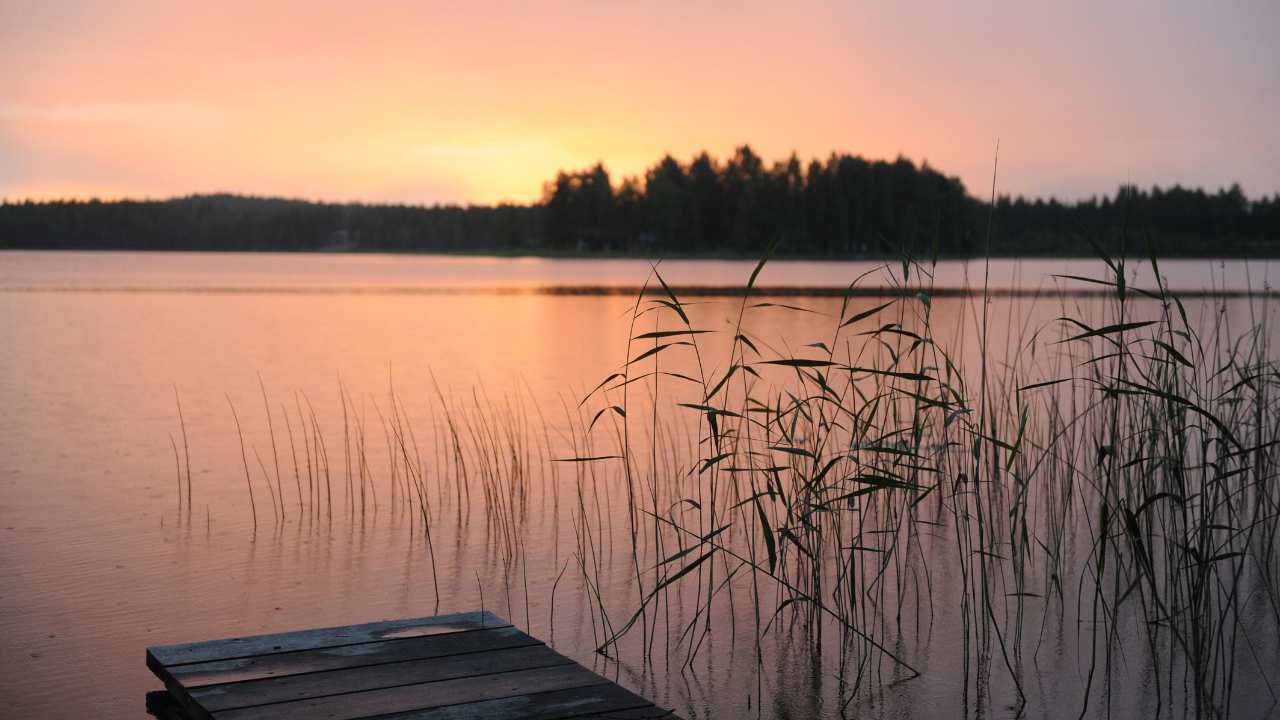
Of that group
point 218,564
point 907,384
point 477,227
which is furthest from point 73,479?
point 477,227

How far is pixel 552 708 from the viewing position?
2908mm

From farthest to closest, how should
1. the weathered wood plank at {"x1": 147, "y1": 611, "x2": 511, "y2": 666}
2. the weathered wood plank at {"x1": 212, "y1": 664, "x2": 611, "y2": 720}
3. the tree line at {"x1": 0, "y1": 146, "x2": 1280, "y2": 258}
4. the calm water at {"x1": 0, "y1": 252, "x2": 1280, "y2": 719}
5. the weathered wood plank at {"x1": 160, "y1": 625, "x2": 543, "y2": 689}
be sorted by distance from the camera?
the tree line at {"x1": 0, "y1": 146, "x2": 1280, "y2": 258} < the calm water at {"x1": 0, "y1": 252, "x2": 1280, "y2": 719} < the weathered wood plank at {"x1": 147, "y1": 611, "x2": 511, "y2": 666} < the weathered wood plank at {"x1": 160, "y1": 625, "x2": 543, "y2": 689} < the weathered wood plank at {"x1": 212, "y1": 664, "x2": 611, "y2": 720}

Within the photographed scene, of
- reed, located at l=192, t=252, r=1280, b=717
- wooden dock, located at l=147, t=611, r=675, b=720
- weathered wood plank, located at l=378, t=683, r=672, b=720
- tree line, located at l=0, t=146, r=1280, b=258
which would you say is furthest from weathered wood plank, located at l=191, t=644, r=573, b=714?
tree line, located at l=0, t=146, r=1280, b=258

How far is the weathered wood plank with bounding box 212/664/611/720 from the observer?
111 inches

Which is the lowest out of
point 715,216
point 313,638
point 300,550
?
point 300,550

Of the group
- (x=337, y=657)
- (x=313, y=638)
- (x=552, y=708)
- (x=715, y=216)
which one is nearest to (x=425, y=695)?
(x=552, y=708)

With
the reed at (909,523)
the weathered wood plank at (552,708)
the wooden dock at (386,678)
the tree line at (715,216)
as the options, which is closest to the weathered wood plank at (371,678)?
the wooden dock at (386,678)

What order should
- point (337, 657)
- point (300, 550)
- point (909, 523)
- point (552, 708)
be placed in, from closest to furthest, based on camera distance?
point (552, 708), point (337, 657), point (909, 523), point (300, 550)

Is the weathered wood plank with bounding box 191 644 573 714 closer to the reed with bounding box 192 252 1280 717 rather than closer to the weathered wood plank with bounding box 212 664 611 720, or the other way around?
the weathered wood plank with bounding box 212 664 611 720

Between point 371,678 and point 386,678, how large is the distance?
0.04m

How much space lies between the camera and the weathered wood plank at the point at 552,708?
283cm

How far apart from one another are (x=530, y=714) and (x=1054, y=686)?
7.44ft

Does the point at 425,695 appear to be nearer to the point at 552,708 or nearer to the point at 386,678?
the point at 386,678

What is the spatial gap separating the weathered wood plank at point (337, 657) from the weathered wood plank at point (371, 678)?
0.12 feet
